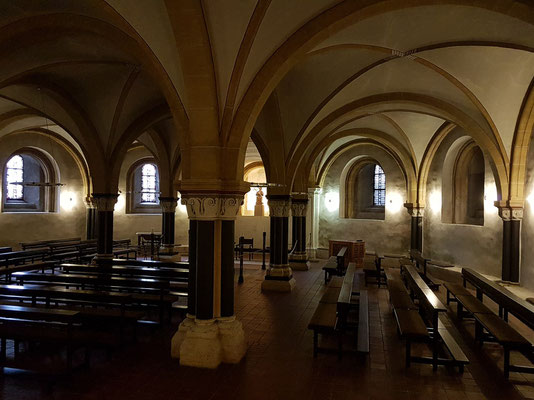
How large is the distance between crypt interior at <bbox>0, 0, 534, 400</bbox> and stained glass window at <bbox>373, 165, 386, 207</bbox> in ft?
12.7

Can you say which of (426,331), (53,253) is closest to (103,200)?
(53,253)

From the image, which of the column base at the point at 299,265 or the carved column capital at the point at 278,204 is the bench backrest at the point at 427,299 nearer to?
the carved column capital at the point at 278,204

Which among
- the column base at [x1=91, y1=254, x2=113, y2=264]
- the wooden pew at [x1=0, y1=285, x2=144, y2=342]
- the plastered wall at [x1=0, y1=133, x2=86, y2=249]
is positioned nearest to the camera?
the wooden pew at [x1=0, y1=285, x2=144, y2=342]

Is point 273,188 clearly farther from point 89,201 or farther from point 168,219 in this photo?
point 89,201

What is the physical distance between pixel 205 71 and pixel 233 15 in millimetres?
871

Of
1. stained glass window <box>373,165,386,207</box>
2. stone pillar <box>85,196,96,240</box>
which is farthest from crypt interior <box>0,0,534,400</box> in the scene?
stained glass window <box>373,165,386,207</box>

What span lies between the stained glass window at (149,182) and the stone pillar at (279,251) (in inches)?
472

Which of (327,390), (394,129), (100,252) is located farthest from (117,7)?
(394,129)

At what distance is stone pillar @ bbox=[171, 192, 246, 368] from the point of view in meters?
5.57

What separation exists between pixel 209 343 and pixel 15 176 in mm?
16548

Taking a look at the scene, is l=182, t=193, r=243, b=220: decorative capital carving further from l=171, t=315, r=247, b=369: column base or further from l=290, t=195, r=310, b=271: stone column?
l=290, t=195, r=310, b=271: stone column

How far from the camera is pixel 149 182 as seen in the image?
21.4m

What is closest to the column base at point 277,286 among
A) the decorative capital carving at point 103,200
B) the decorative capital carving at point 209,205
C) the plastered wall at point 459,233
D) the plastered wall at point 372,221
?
the decorative capital carving at point 209,205

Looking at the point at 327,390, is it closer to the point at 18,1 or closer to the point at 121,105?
the point at 18,1
